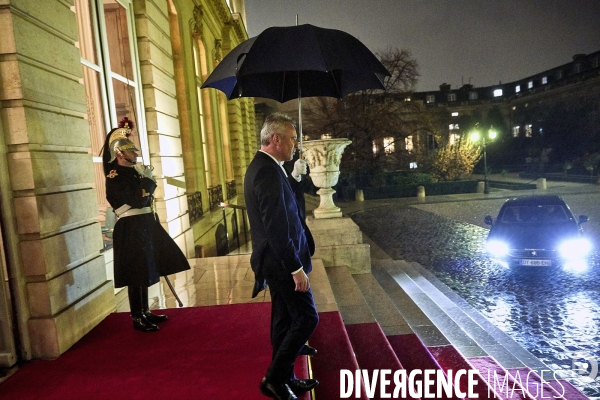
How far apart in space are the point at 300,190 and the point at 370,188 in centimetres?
2570

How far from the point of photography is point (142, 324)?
373 cm

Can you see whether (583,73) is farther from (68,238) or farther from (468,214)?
(68,238)

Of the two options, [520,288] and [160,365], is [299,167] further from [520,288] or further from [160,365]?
[520,288]

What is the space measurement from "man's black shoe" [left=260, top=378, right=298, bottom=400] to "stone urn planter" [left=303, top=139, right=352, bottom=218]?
186 inches

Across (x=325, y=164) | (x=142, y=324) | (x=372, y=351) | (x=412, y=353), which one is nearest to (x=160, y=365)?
(x=142, y=324)

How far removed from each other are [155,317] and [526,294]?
6.07 meters

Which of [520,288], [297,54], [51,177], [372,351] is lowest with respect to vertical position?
[520,288]

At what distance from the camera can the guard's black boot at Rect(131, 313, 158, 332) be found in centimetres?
372

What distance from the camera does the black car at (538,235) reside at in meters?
7.80

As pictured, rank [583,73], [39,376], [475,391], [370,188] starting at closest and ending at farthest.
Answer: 1. [39,376]
2. [475,391]
3. [370,188]
4. [583,73]

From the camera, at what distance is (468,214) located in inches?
698

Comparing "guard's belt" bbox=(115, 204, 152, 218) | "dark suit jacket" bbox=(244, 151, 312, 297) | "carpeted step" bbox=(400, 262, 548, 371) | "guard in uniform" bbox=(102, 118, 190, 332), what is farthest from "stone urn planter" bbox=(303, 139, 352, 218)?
"dark suit jacket" bbox=(244, 151, 312, 297)

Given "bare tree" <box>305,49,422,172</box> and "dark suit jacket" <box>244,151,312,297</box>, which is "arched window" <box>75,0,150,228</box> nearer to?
"dark suit jacket" <box>244,151,312,297</box>

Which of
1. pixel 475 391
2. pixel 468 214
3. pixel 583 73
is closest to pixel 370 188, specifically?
pixel 468 214
